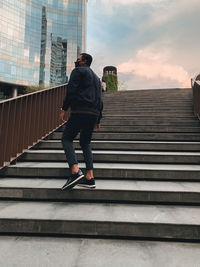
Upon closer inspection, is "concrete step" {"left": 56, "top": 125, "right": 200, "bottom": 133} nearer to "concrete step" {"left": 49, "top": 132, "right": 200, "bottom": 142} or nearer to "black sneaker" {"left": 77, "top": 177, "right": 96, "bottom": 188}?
"concrete step" {"left": 49, "top": 132, "right": 200, "bottom": 142}

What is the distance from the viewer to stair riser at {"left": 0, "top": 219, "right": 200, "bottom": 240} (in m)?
1.66

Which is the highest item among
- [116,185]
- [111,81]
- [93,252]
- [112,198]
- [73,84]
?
[111,81]

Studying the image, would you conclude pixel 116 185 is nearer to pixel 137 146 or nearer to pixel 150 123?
pixel 137 146

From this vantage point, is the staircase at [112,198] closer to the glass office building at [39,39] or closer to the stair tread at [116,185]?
the stair tread at [116,185]

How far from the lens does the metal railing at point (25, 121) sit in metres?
2.78

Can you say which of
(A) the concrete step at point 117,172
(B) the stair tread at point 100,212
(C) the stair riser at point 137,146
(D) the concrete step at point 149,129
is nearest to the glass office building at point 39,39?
(D) the concrete step at point 149,129

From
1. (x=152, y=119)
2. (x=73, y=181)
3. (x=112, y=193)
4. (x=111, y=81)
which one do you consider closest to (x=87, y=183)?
(x=73, y=181)

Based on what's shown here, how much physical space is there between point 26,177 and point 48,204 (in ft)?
2.52

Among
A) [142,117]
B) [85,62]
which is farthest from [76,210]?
[142,117]

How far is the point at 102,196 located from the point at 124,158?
1.02m

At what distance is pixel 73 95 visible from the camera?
2.16m

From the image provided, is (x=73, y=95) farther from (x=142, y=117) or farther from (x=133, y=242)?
(x=142, y=117)

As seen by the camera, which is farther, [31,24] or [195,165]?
[31,24]

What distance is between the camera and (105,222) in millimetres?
1696
